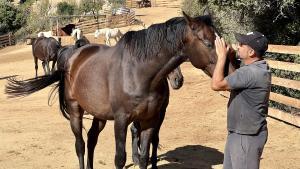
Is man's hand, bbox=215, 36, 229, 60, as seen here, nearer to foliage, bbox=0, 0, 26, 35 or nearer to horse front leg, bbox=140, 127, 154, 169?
horse front leg, bbox=140, 127, 154, 169

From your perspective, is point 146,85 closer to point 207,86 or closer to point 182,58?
point 182,58

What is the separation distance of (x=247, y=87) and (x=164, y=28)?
128 centimetres

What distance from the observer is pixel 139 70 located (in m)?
4.24

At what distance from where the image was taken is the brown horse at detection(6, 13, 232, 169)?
3.63 m

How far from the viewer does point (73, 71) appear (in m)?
5.26

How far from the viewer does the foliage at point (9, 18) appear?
37.8 metres

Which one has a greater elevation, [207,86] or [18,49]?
[207,86]

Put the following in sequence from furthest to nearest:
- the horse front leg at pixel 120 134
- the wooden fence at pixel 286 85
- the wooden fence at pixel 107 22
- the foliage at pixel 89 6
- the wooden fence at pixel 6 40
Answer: the foliage at pixel 89 6 < the wooden fence at pixel 107 22 < the wooden fence at pixel 6 40 < the wooden fence at pixel 286 85 < the horse front leg at pixel 120 134

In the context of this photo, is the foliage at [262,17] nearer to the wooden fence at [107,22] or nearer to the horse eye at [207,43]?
the horse eye at [207,43]

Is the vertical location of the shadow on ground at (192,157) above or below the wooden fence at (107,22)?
above

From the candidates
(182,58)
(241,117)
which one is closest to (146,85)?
(182,58)

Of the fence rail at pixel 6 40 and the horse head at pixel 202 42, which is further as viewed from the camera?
the fence rail at pixel 6 40

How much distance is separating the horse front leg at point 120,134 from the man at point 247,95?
1.37 m

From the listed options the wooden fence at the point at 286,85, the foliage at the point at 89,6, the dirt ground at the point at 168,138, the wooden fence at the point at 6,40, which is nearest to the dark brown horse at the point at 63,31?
the wooden fence at the point at 6,40
